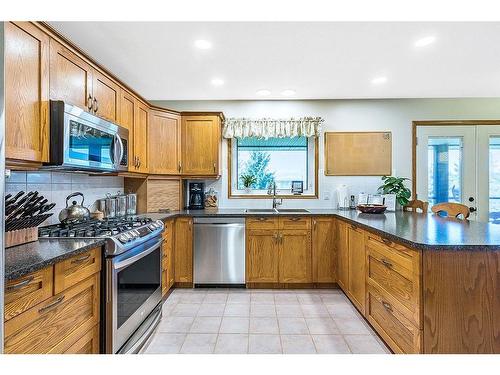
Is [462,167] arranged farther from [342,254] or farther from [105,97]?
[105,97]

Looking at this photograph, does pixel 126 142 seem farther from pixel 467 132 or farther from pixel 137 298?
pixel 467 132

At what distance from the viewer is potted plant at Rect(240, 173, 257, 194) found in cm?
414

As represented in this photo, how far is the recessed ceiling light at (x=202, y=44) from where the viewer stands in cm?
240

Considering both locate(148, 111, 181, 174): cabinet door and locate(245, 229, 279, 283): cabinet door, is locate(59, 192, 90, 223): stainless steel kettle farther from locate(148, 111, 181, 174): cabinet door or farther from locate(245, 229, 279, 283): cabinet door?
locate(245, 229, 279, 283): cabinet door

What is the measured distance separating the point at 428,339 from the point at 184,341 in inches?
65.7

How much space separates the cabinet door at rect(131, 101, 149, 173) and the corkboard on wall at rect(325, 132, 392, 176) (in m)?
2.37

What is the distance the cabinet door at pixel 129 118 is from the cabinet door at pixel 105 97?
4.1 inches

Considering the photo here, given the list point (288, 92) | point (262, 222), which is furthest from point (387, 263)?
point (288, 92)

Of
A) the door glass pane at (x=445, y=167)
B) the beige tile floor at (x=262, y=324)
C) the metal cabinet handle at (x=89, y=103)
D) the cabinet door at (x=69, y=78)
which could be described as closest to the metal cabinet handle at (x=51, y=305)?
the beige tile floor at (x=262, y=324)

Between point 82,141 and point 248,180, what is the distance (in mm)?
2429

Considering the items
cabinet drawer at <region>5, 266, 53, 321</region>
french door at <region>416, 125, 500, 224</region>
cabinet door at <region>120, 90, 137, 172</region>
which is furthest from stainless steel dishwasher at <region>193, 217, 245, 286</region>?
french door at <region>416, 125, 500, 224</region>

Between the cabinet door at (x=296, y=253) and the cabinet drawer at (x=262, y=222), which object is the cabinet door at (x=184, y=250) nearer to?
the cabinet drawer at (x=262, y=222)

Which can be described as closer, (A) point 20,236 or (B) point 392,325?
(A) point 20,236

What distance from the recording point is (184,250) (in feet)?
11.3
